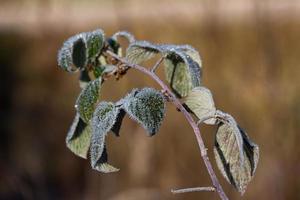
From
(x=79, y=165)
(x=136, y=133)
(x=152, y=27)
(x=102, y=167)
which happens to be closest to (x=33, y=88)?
(x=152, y=27)

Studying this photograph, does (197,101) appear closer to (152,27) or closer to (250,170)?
(250,170)

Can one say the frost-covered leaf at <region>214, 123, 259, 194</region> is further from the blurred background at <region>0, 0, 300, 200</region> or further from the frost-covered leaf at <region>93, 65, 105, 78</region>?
the blurred background at <region>0, 0, 300, 200</region>

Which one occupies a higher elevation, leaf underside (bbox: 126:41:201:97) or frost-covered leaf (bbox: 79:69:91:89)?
leaf underside (bbox: 126:41:201:97)

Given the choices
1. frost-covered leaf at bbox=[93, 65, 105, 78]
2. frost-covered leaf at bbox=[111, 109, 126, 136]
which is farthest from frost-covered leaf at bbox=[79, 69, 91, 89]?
frost-covered leaf at bbox=[111, 109, 126, 136]

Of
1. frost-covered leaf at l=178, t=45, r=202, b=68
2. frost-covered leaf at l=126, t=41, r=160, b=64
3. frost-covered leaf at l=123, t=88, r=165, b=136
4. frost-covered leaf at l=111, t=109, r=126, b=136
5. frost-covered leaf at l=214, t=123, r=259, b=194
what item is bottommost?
frost-covered leaf at l=214, t=123, r=259, b=194

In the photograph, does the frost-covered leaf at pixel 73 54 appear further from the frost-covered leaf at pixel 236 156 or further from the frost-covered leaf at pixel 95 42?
the frost-covered leaf at pixel 236 156

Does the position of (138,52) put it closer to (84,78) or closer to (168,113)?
(84,78)
